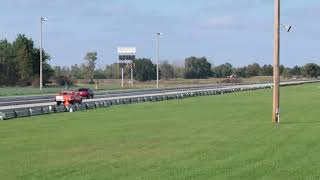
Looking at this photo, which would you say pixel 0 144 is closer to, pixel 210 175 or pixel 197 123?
pixel 210 175

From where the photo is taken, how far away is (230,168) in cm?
1544

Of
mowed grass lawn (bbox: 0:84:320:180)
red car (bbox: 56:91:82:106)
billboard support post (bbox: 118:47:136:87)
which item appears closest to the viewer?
mowed grass lawn (bbox: 0:84:320:180)

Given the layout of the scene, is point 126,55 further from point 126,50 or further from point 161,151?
point 161,151

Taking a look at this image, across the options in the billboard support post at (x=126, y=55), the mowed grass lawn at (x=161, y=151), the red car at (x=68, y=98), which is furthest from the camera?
the billboard support post at (x=126, y=55)

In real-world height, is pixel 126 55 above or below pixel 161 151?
above

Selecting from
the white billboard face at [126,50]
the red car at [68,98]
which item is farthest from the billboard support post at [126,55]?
the red car at [68,98]

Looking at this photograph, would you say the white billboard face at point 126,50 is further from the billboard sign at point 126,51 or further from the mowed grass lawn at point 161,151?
the mowed grass lawn at point 161,151

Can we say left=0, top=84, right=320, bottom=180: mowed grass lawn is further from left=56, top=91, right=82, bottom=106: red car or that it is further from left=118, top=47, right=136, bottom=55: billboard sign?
left=118, top=47, right=136, bottom=55: billboard sign

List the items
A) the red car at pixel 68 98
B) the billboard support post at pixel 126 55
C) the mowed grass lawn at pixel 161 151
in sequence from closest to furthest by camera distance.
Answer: the mowed grass lawn at pixel 161 151 → the red car at pixel 68 98 → the billboard support post at pixel 126 55

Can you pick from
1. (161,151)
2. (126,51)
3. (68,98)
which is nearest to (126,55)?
(126,51)

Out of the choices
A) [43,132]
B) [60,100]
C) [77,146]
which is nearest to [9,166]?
[77,146]

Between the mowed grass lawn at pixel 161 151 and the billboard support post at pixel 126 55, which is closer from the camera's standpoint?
the mowed grass lawn at pixel 161 151

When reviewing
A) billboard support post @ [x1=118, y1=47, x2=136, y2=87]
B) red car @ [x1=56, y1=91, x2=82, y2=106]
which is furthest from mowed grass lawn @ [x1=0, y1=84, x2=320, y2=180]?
billboard support post @ [x1=118, y1=47, x2=136, y2=87]

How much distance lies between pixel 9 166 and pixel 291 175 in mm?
6727
